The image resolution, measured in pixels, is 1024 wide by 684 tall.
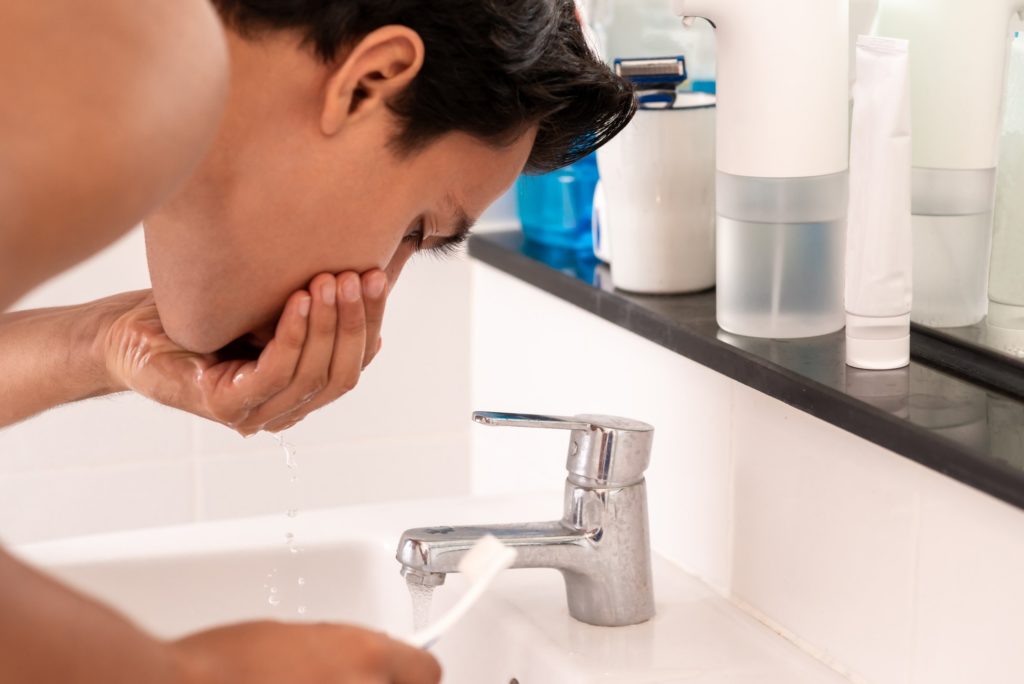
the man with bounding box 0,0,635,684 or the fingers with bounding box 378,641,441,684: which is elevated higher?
the man with bounding box 0,0,635,684

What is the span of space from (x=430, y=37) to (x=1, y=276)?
0.38 metres

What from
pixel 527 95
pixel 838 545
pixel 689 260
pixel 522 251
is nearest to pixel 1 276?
pixel 527 95

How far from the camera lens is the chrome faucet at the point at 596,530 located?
85cm

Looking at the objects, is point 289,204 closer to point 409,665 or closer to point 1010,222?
point 409,665

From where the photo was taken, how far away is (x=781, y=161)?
853 mm

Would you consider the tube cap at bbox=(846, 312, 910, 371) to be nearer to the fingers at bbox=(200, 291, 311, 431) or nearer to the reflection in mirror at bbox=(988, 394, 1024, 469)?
the reflection in mirror at bbox=(988, 394, 1024, 469)

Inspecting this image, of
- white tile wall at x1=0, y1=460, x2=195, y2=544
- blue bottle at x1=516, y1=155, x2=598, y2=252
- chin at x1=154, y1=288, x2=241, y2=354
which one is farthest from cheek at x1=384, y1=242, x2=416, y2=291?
white tile wall at x1=0, y1=460, x2=195, y2=544

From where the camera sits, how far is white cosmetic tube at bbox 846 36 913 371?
754 mm

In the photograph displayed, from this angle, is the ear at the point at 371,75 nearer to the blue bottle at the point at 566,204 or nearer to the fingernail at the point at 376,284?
the fingernail at the point at 376,284

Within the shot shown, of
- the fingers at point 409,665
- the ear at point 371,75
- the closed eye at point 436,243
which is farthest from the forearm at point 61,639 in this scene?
the closed eye at point 436,243

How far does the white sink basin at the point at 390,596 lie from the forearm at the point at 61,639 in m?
0.43

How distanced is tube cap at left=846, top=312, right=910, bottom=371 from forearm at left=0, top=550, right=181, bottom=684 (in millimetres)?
514

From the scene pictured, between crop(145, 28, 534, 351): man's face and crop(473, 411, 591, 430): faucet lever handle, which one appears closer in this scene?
crop(145, 28, 534, 351): man's face

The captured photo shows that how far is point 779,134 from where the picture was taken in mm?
848
